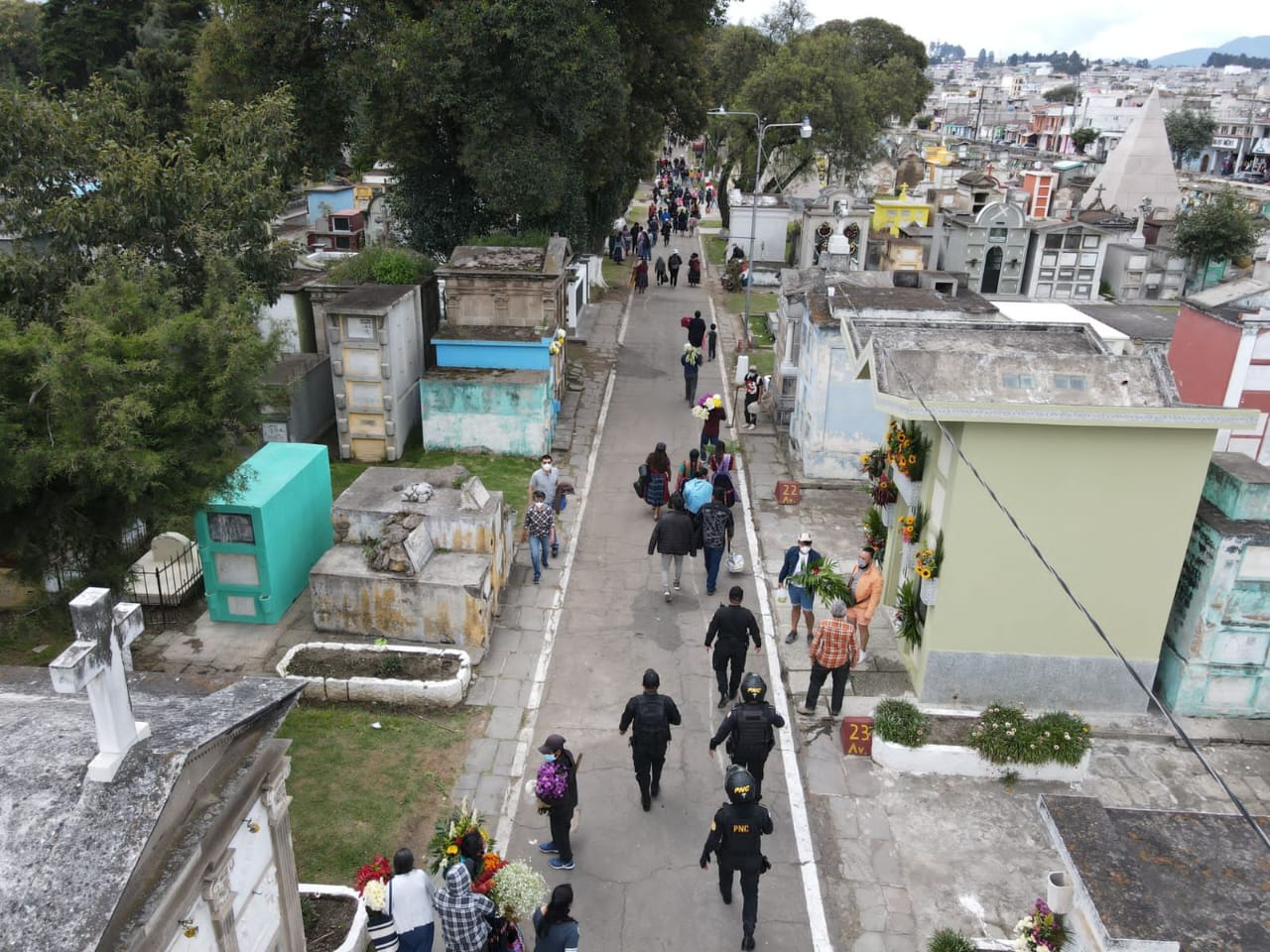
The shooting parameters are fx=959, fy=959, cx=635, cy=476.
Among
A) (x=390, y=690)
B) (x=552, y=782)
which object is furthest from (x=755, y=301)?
(x=552, y=782)

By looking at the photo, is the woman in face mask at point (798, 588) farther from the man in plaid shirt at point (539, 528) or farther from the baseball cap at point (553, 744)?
the baseball cap at point (553, 744)

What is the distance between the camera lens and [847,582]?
11.3 meters

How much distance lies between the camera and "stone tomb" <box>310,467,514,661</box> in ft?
37.0

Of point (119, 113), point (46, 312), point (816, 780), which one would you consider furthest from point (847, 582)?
point (119, 113)

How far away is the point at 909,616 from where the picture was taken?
1101cm

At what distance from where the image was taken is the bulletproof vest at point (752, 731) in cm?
840

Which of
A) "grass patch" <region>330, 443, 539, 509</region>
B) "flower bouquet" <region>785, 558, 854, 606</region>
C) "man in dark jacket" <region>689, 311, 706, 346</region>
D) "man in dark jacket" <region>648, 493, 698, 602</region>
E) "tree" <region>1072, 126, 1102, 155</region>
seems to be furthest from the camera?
"tree" <region>1072, 126, 1102, 155</region>

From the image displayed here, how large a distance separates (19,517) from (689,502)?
7829mm

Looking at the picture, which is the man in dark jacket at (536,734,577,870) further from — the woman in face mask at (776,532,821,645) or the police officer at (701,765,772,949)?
the woman in face mask at (776,532,821,645)

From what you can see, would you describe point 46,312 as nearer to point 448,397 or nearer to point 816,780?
point 448,397

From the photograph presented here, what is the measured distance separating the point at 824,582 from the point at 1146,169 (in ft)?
156

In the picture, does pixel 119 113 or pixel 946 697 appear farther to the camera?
pixel 119 113

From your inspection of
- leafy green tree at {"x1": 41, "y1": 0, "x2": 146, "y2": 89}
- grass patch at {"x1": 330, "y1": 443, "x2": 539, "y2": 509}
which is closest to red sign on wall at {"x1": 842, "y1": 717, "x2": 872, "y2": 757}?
grass patch at {"x1": 330, "y1": 443, "x2": 539, "y2": 509}

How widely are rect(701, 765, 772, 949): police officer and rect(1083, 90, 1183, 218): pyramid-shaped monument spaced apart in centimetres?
4946
